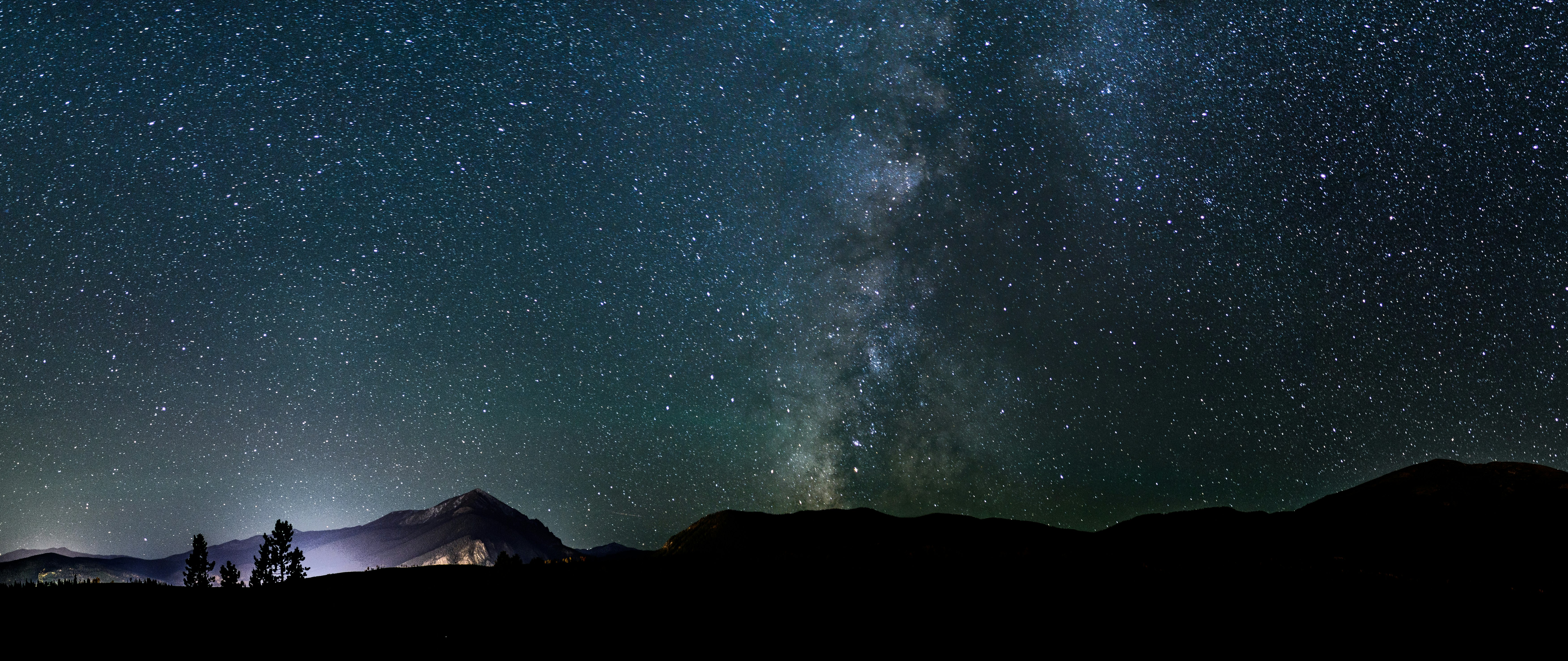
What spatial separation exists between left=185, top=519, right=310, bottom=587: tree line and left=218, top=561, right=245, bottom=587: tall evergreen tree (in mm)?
38

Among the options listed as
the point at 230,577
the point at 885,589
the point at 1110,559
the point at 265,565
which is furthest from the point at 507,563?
the point at 265,565

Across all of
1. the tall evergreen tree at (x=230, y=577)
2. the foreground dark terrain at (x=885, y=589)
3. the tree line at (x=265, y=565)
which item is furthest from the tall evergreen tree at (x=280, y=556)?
the foreground dark terrain at (x=885, y=589)

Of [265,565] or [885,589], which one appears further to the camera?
[265,565]

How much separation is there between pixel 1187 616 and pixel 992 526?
52.2 metres

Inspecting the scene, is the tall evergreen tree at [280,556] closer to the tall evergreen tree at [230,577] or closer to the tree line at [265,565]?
the tree line at [265,565]

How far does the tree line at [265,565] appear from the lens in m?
24.1

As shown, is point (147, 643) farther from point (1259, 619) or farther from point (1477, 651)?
point (1477, 651)

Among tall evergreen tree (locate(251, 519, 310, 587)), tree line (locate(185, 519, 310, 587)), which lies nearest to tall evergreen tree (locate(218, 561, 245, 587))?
tree line (locate(185, 519, 310, 587))

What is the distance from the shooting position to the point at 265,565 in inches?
1353

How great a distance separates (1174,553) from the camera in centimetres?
4084

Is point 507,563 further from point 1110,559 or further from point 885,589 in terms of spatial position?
point 1110,559

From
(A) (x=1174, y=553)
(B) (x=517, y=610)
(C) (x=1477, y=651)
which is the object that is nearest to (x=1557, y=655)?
(C) (x=1477, y=651)

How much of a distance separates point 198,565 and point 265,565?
182 inches

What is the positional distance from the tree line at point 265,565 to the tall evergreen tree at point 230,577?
0.04 metres
